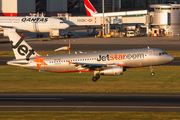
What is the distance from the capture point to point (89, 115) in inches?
1197

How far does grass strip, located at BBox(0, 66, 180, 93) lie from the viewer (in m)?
42.3

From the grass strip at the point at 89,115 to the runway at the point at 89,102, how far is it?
151cm

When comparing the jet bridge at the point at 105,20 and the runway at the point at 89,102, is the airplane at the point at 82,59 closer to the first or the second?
the runway at the point at 89,102

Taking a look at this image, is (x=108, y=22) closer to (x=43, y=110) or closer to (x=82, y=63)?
(x=82, y=63)

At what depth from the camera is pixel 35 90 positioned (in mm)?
42312

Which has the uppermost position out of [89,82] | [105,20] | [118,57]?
[105,20]

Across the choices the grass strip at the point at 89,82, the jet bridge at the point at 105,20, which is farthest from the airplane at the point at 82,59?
the jet bridge at the point at 105,20

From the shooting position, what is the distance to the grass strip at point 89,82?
4231cm

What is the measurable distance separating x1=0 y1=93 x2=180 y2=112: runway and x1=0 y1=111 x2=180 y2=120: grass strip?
4.95 ft

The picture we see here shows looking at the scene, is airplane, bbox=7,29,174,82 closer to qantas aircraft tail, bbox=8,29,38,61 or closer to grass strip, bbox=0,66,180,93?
qantas aircraft tail, bbox=8,29,38,61

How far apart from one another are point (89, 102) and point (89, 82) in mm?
12017

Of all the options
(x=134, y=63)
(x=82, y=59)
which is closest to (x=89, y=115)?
(x=82, y=59)

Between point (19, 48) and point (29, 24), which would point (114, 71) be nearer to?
point (19, 48)

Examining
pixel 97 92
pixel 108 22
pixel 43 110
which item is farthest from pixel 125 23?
pixel 43 110
